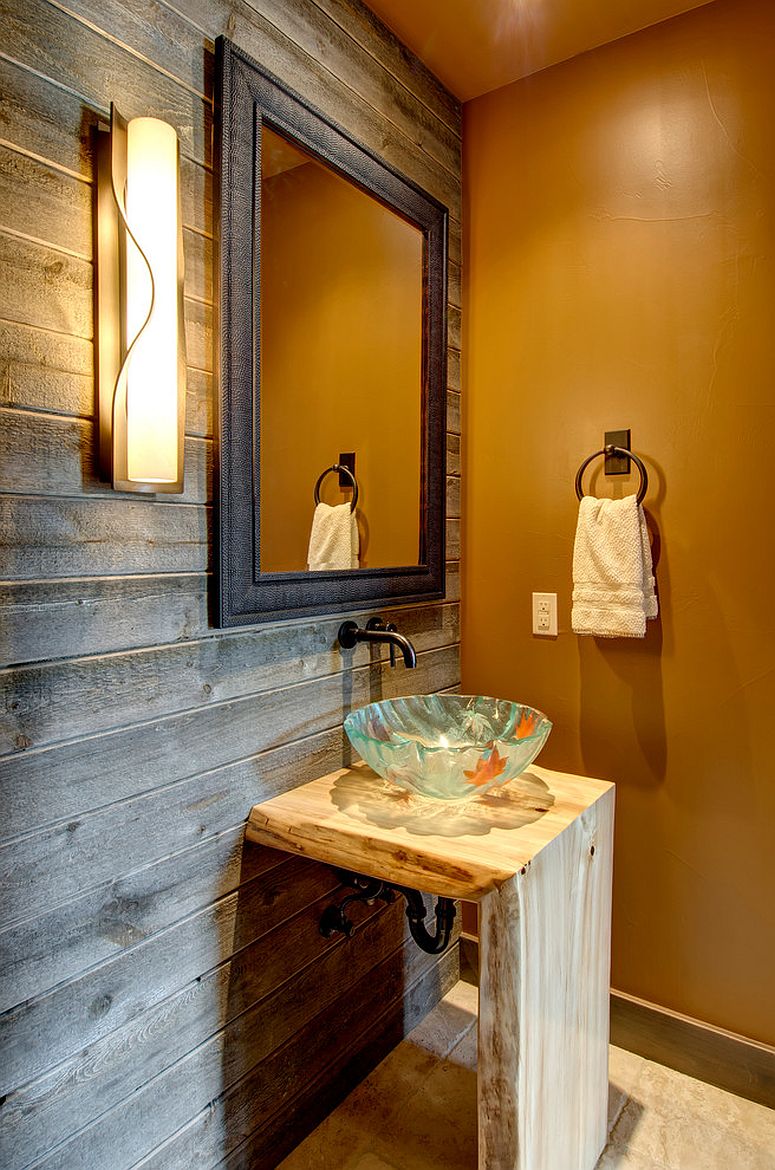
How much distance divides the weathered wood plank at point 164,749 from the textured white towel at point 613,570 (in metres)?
0.54

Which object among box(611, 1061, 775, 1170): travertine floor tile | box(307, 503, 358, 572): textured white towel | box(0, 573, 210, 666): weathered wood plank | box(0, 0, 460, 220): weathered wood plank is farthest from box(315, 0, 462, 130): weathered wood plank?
box(611, 1061, 775, 1170): travertine floor tile

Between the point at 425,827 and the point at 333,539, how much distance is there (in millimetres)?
644

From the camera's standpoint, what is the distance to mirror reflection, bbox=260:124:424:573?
143 cm

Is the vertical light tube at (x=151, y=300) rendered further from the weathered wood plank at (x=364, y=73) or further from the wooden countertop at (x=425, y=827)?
the wooden countertop at (x=425, y=827)

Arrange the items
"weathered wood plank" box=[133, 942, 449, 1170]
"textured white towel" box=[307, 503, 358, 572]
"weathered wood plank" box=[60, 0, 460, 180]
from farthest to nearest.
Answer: "textured white towel" box=[307, 503, 358, 572] < "weathered wood plank" box=[133, 942, 449, 1170] < "weathered wood plank" box=[60, 0, 460, 180]

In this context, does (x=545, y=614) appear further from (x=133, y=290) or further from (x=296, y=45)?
(x=296, y=45)

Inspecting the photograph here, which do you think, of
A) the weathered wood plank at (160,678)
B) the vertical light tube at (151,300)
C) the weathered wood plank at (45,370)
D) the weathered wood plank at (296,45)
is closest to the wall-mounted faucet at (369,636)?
the weathered wood plank at (160,678)

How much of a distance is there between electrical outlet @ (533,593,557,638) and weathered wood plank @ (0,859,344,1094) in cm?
86

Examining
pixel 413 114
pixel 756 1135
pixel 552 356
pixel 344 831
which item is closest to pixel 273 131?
pixel 413 114

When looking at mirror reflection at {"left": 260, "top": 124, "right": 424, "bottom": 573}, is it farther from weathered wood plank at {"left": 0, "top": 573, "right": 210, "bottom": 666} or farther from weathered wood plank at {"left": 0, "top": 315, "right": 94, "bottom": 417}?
weathered wood plank at {"left": 0, "top": 315, "right": 94, "bottom": 417}

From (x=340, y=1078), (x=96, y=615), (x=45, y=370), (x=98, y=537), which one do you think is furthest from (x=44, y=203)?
(x=340, y=1078)

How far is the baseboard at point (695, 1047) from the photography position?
64.3 inches

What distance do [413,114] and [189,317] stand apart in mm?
989

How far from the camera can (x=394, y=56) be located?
173 cm
